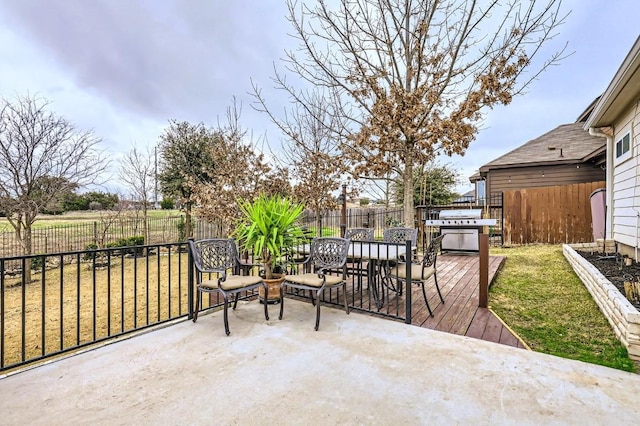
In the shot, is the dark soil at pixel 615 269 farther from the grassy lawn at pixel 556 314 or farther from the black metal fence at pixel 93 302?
the black metal fence at pixel 93 302

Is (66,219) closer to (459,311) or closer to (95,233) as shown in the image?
(95,233)

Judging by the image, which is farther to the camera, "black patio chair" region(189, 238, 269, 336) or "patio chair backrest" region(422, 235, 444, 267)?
"patio chair backrest" region(422, 235, 444, 267)

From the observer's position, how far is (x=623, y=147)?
524 cm

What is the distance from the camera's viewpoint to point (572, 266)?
17.0ft

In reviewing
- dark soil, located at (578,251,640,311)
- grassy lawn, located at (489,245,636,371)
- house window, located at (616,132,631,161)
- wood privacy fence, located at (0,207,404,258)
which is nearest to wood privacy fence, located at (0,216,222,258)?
wood privacy fence, located at (0,207,404,258)

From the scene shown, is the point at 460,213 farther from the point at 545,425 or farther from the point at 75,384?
the point at 75,384

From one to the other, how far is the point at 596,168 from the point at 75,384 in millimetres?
13431

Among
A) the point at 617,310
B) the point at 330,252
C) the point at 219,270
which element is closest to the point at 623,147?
the point at 617,310

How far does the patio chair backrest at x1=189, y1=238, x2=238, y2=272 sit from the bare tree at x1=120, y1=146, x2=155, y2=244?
749 centimetres

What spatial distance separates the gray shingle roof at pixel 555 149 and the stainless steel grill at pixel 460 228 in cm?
525

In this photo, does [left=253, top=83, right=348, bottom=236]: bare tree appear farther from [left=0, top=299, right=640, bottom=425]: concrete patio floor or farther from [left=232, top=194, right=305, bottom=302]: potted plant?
[left=0, top=299, right=640, bottom=425]: concrete patio floor

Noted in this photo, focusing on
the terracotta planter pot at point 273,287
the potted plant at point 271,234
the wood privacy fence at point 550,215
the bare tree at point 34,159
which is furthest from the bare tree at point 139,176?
the wood privacy fence at point 550,215

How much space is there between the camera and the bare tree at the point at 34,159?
21.1 feet

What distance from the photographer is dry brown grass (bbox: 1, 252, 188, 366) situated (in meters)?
3.34
